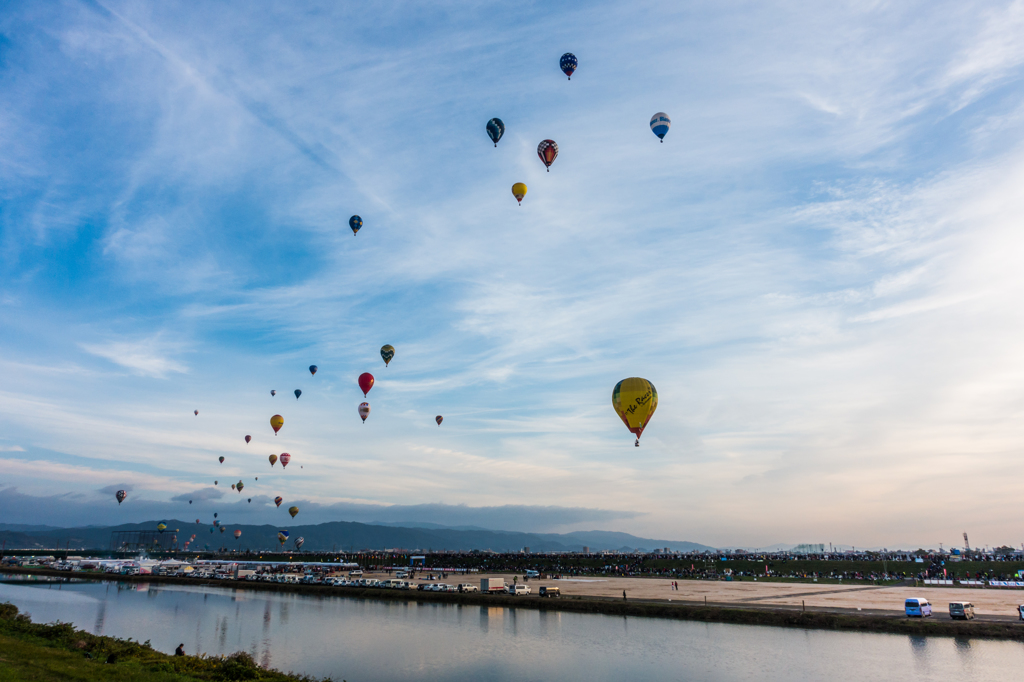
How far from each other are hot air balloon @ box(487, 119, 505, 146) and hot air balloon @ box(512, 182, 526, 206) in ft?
16.0

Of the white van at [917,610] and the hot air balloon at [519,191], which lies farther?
the hot air balloon at [519,191]

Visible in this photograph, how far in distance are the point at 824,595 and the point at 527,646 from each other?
3192cm

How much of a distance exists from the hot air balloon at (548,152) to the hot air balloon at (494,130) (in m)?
4.47

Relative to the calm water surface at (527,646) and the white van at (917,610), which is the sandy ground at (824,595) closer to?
the white van at (917,610)

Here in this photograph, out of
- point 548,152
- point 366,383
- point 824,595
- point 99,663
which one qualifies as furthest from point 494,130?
point 824,595

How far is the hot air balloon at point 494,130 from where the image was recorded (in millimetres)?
50594

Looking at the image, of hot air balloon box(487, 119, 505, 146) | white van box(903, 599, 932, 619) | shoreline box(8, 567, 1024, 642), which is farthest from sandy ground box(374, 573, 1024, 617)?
hot air balloon box(487, 119, 505, 146)

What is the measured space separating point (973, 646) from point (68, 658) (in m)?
45.4

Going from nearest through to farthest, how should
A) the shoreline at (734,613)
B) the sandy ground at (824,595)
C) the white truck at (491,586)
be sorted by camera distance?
the shoreline at (734,613) < the sandy ground at (824,595) < the white truck at (491,586)

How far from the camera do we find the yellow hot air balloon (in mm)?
37719

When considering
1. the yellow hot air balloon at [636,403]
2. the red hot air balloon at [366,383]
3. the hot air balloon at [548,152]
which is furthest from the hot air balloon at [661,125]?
the red hot air balloon at [366,383]

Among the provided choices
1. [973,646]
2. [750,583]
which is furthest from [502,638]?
[750,583]

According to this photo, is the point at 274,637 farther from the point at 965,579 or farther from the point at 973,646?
the point at 965,579

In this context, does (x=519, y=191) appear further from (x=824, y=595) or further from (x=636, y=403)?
(x=824, y=595)
